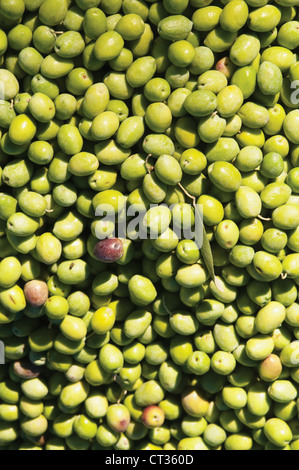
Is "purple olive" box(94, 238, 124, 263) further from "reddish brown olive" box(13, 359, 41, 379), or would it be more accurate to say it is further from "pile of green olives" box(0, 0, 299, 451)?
"reddish brown olive" box(13, 359, 41, 379)

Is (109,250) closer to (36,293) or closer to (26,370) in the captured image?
(36,293)

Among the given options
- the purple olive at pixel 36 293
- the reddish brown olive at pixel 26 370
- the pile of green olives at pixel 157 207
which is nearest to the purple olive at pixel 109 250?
the pile of green olives at pixel 157 207

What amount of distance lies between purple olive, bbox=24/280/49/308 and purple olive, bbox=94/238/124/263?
0.17 meters

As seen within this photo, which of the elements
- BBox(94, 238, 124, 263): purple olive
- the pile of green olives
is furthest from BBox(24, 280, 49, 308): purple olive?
BBox(94, 238, 124, 263): purple olive

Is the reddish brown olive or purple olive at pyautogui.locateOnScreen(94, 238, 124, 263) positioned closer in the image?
purple olive at pyautogui.locateOnScreen(94, 238, 124, 263)

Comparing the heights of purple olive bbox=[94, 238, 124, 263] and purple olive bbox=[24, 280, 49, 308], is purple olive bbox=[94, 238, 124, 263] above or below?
above

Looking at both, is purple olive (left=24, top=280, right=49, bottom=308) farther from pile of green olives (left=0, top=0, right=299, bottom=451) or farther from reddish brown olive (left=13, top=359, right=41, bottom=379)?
reddish brown olive (left=13, top=359, right=41, bottom=379)

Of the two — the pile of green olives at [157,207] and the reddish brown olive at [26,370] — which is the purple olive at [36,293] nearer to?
the pile of green olives at [157,207]

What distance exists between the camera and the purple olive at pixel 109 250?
1.16m

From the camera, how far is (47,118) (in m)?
1.17

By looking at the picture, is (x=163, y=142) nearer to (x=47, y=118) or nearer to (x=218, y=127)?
(x=218, y=127)

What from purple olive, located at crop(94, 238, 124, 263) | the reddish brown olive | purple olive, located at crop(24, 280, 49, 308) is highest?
purple olive, located at crop(94, 238, 124, 263)

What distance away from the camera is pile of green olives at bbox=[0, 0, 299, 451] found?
1156 millimetres

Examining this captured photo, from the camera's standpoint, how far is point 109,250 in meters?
1.16
